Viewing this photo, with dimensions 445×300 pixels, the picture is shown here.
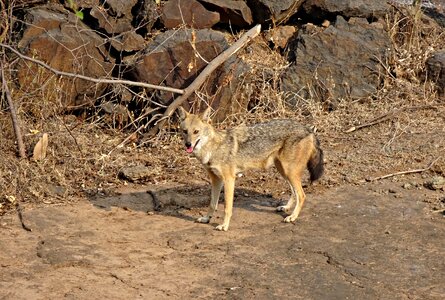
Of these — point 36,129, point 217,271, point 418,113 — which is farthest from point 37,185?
point 418,113

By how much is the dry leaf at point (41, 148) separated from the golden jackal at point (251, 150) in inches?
88.6

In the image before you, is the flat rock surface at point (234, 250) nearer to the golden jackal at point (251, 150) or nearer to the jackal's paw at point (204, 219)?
the jackal's paw at point (204, 219)

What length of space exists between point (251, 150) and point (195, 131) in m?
0.68

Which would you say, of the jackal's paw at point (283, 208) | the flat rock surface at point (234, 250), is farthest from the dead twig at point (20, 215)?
the jackal's paw at point (283, 208)

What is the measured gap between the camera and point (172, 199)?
9281 millimetres

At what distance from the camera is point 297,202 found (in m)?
8.62

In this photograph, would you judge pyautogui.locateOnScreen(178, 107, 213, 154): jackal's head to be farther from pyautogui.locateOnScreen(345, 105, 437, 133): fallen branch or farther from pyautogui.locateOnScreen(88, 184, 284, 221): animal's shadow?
pyautogui.locateOnScreen(345, 105, 437, 133): fallen branch

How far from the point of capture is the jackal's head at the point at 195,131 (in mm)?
8469

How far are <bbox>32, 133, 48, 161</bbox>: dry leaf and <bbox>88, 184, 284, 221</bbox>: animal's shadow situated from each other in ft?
3.48

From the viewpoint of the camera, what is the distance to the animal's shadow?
906 centimetres

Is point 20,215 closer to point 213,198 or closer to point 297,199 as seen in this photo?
point 213,198

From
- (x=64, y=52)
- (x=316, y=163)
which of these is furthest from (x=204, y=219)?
(x=64, y=52)

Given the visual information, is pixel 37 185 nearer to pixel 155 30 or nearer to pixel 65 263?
pixel 65 263

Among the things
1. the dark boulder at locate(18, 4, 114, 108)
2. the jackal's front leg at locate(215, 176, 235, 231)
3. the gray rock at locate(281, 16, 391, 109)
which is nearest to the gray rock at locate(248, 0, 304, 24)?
the gray rock at locate(281, 16, 391, 109)
